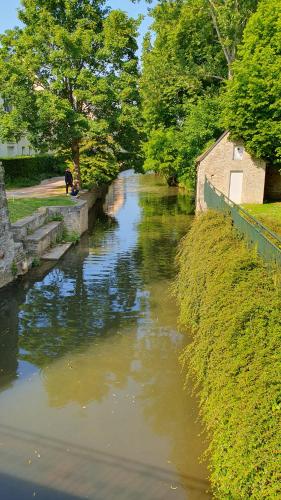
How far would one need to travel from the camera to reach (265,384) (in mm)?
5055

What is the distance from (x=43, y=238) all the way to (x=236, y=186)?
14.9 meters

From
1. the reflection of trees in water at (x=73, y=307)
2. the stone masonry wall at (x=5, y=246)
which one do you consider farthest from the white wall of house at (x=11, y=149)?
the reflection of trees in water at (x=73, y=307)

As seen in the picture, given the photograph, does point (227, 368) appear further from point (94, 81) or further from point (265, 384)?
point (94, 81)

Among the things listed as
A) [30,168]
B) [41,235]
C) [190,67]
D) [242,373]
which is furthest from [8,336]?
[190,67]

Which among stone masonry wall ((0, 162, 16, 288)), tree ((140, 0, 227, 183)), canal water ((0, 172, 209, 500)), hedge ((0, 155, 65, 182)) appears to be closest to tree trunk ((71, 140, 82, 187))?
hedge ((0, 155, 65, 182))

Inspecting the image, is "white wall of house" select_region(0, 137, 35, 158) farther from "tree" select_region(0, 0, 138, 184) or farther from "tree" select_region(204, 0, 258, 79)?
"tree" select_region(204, 0, 258, 79)

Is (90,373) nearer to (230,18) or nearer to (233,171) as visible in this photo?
(233,171)

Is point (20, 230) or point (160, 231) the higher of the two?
point (20, 230)

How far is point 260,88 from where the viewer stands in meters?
23.8

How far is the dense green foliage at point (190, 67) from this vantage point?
28.9 meters

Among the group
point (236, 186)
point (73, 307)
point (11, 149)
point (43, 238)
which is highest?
point (11, 149)

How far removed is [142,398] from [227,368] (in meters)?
3.00

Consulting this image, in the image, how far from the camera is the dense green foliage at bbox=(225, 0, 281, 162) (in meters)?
23.5

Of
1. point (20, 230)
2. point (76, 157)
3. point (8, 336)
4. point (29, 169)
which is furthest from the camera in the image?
point (29, 169)
